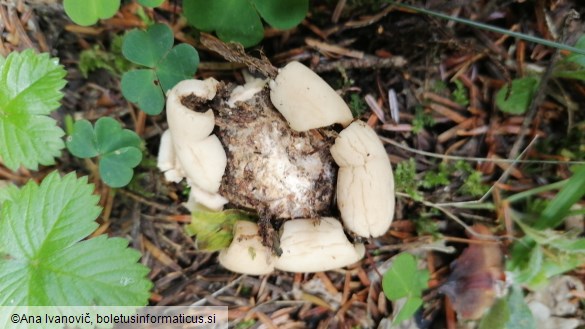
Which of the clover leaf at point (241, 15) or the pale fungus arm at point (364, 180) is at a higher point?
the clover leaf at point (241, 15)

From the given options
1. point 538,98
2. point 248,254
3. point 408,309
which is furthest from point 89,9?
point 538,98

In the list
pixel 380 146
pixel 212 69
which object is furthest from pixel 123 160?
pixel 380 146

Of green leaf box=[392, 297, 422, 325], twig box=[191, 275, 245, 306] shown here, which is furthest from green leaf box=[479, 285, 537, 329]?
twig box=[191, 275, 245, 306]

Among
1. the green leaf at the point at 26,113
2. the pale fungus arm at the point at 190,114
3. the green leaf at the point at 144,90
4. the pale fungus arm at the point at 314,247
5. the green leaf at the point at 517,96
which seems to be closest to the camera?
the pale fungus arm at the point at 190,114

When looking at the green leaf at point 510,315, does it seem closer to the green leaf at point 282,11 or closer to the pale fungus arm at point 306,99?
the pale fungus arm at point 306,99

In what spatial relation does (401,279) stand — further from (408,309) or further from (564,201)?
(564,201)

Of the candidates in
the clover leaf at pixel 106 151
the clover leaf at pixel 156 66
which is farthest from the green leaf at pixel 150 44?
the clover leaf at pixel 106 151

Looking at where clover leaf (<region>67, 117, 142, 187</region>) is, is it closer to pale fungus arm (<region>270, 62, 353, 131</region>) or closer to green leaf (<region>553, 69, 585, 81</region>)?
pale fungus arm (<region>270, 62, 353, 131</region>)
